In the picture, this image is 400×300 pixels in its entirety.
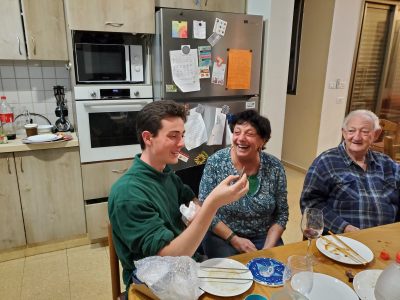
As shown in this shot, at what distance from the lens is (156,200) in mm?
1098

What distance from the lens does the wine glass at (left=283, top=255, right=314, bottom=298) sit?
912 mm

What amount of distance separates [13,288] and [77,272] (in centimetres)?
38

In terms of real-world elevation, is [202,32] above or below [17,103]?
above

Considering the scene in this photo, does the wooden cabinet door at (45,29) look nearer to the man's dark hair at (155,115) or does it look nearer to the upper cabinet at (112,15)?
the upper cabinet at (112,15)

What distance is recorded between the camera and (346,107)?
3.94 metres

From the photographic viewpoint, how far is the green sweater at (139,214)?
973mm

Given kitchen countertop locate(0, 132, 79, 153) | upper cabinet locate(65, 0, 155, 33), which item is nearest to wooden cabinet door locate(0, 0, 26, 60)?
upper cabinet locate(65, 0, 155, 33)

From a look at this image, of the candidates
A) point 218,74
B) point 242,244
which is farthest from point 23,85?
point 242,244

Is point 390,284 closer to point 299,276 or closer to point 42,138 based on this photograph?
point 299,276

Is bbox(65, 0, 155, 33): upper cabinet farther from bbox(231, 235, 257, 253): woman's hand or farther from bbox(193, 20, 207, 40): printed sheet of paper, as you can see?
bbox(231, 235, 257, 253): woman's hand

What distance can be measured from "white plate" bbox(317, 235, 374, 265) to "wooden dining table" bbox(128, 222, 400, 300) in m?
0.01

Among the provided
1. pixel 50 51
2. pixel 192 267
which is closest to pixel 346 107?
pixel 50 51

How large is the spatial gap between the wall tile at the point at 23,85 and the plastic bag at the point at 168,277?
222 centimetres

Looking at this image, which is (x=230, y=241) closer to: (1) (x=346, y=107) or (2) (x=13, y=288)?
(2) (x=13, y=288)
